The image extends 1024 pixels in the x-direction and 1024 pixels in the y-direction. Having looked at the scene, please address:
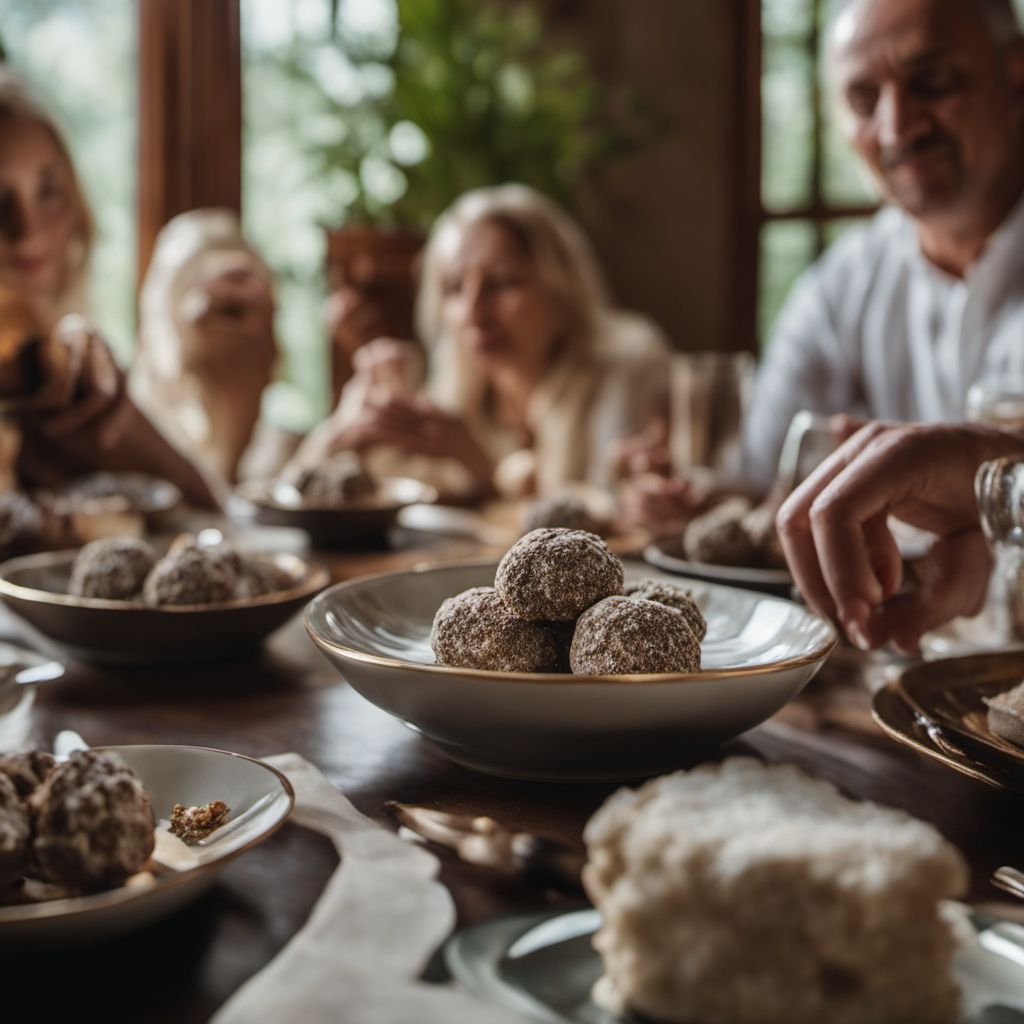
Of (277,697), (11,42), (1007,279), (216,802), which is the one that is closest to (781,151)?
(1007,279)

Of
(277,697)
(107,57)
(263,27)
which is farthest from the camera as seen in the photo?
(263,27)

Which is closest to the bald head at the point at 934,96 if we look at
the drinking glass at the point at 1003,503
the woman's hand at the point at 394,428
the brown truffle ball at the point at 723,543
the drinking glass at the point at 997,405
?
the drinking glass at the point at 997,405

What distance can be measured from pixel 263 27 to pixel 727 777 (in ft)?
13.2

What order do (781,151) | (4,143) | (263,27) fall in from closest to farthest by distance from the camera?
(4,143)
(263,27)
(781,151)

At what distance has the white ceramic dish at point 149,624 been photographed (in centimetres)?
100

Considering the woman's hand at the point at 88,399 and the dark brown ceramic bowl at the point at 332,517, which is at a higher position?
the woman's hand at the point at 88,399

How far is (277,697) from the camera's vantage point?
3.22 feet

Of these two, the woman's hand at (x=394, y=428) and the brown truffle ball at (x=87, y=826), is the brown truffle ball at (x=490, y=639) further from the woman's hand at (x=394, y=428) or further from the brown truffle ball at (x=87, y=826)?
the woman's hand at (x=394, y=428)

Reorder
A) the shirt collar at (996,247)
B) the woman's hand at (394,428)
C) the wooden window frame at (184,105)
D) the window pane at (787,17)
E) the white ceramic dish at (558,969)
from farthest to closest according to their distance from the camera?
the window pane at (787,17)
the wooden window frame at (184,105)
the woman's hand at (394,428)
the shirt collar at (996,247)
the white ceramic dish at (558,969)

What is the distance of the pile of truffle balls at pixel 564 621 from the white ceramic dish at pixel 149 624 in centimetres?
33

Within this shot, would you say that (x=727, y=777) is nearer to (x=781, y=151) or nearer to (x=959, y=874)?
(x=959, y=874)

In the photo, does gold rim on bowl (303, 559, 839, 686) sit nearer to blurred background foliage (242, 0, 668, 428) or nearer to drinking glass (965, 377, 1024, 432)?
drinking glass (965, 377, 1024, 432)

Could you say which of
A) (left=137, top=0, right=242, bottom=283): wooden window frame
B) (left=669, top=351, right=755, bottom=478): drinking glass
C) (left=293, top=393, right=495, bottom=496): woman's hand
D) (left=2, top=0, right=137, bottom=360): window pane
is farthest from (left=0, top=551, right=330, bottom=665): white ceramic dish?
(left=137, top=0, right=242, bottom=283): wooden window frame

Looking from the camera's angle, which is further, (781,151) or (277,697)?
(781,151)
